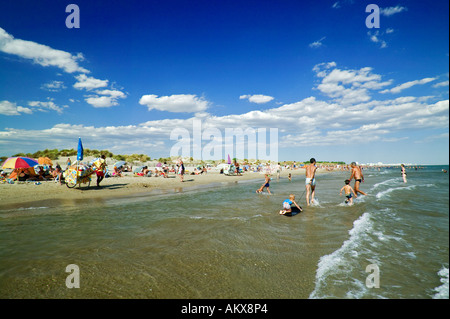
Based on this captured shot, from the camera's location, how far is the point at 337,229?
21.2ft

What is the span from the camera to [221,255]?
173 inches

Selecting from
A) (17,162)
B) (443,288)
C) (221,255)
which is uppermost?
(17,162)

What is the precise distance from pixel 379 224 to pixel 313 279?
5.51 metres

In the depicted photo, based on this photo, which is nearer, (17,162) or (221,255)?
(221,255)

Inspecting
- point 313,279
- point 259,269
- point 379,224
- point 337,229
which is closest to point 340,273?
point 313,279

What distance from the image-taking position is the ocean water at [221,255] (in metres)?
3.23

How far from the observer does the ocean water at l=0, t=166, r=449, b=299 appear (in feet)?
10.6
